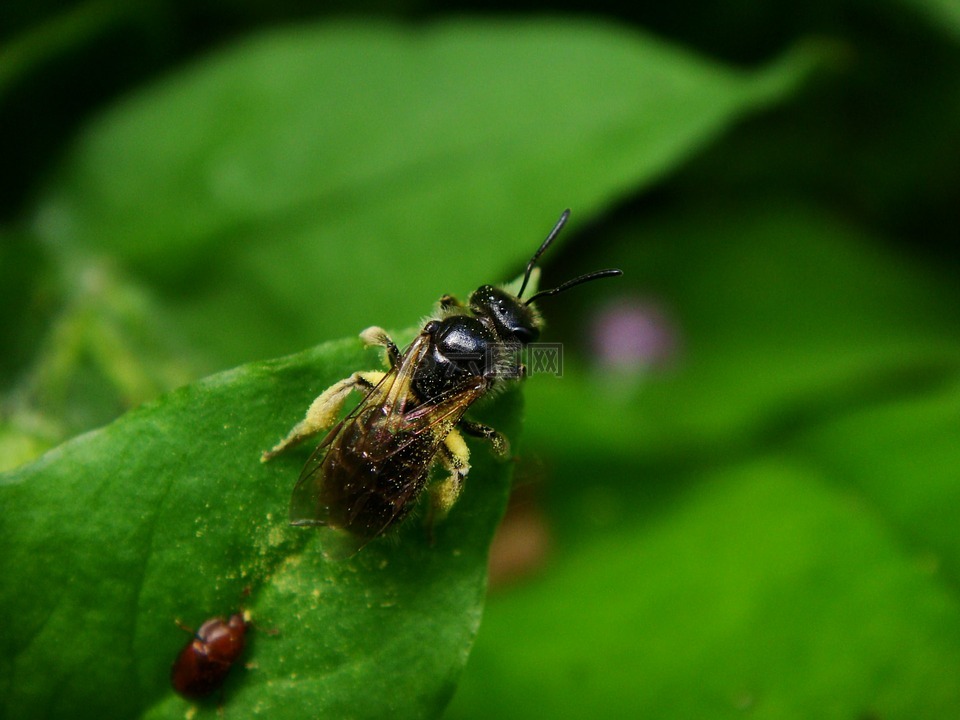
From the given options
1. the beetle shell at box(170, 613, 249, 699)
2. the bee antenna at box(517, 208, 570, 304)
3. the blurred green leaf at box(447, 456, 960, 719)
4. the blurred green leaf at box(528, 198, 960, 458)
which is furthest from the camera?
the blurred green leaf at box(528, 198, 960, 458)

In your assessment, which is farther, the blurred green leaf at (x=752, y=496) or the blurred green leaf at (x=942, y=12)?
the blurred green leaf at (x=942, y=12)

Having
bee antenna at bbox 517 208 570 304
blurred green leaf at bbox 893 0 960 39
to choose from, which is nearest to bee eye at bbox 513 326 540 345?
bee antenna at bbox 517 208 570 304

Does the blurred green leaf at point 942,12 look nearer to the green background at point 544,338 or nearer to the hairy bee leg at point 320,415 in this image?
the green background at point 544,338

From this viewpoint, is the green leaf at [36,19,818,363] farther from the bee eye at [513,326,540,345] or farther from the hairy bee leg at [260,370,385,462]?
the hairy bee leg at [260,370,385,462]

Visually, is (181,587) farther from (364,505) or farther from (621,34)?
(621,34)

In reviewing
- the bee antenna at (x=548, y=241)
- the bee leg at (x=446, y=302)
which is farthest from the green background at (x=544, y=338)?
the bee leg at (x=446, y=302)

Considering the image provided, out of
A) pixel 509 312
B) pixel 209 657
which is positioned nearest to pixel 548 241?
pixel 509 312
